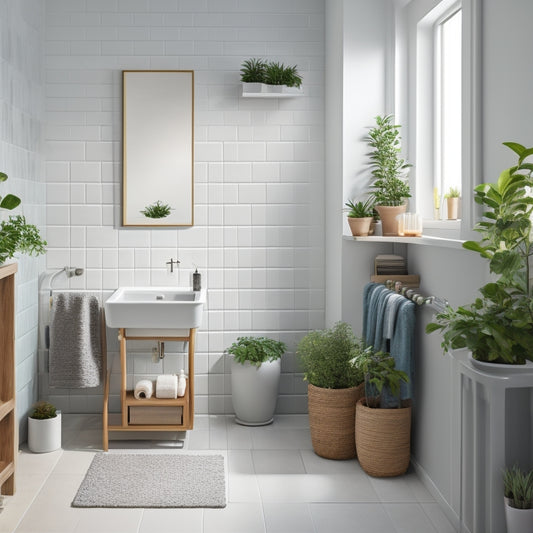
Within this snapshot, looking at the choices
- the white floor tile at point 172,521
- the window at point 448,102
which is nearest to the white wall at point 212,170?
the window at point 448,102

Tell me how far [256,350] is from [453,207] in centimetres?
168

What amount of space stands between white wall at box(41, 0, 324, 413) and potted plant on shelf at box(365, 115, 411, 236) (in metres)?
0.71

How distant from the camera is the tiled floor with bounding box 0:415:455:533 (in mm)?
3053

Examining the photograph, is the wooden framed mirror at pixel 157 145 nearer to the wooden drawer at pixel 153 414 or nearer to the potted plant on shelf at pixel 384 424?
the wooden drawer at pixel 153 414

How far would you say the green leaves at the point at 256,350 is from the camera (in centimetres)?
442

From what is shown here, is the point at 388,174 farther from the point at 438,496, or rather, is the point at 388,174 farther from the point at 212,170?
the point at 438,496

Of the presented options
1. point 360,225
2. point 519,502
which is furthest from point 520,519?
point 360,225

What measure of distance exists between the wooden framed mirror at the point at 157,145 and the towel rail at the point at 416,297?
1.54 meters

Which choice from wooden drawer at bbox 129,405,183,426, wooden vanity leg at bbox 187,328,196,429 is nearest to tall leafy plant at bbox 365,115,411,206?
wooden vanity leg at bbox 187,328,196,429

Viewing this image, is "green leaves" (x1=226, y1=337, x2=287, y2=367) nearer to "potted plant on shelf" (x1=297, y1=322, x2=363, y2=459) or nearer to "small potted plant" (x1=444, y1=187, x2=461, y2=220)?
"potted plant on shelf" (x1=297, y1=322, x2=363, y2=459)

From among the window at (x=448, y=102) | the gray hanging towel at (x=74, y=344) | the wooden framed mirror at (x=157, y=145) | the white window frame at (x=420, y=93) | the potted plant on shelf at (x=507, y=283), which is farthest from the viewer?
the wooden framed mirror at (x=157, y=145)

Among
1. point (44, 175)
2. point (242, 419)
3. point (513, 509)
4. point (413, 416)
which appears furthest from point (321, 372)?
point (44, 175)

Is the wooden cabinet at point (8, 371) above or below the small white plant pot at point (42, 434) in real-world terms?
above

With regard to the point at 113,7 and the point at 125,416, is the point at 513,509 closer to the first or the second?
the point at 125,416
